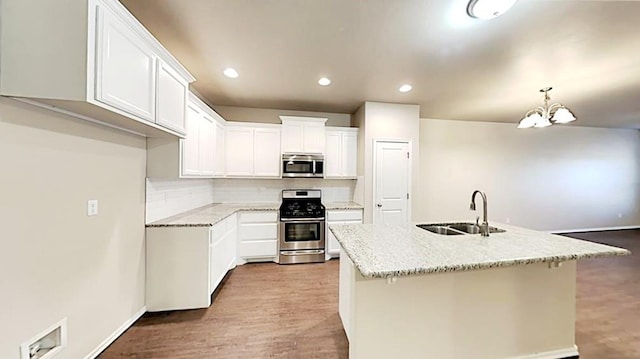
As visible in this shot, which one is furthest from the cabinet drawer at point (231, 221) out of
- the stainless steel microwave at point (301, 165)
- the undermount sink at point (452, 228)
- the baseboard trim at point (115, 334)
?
the undermount sink at point (452, 228)

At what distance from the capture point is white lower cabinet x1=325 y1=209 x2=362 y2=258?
13.8 ft

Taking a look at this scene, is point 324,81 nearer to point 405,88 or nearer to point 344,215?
point 405,88

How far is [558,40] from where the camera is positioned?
2.37m

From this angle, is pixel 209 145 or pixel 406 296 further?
pixel 209 145

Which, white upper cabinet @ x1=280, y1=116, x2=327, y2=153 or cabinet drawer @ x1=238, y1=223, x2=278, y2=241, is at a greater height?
white upper cabinet @ x1=280, y1=116, x2=327, y2=153

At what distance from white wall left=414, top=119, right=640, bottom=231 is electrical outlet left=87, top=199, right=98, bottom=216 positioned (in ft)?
16.2

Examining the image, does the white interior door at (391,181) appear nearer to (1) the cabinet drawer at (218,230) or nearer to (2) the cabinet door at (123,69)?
(1) the cabinet drawer at (218,230)

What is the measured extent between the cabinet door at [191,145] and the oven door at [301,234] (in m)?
1.58

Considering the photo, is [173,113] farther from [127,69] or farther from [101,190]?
[101,190]

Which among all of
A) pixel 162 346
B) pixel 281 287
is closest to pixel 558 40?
pixel 281 287

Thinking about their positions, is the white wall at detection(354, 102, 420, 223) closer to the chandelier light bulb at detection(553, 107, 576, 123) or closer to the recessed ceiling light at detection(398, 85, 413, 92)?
the recessed ceiling light at detection(398, 85, 413, 92)

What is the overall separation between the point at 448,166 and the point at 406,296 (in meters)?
4.63

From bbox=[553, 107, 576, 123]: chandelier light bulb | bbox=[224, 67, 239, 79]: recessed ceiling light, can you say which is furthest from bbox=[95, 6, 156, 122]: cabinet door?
bbox=[553, 107, 576, 123]: chandelier light bulb

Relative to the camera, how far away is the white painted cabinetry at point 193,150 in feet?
8.52
